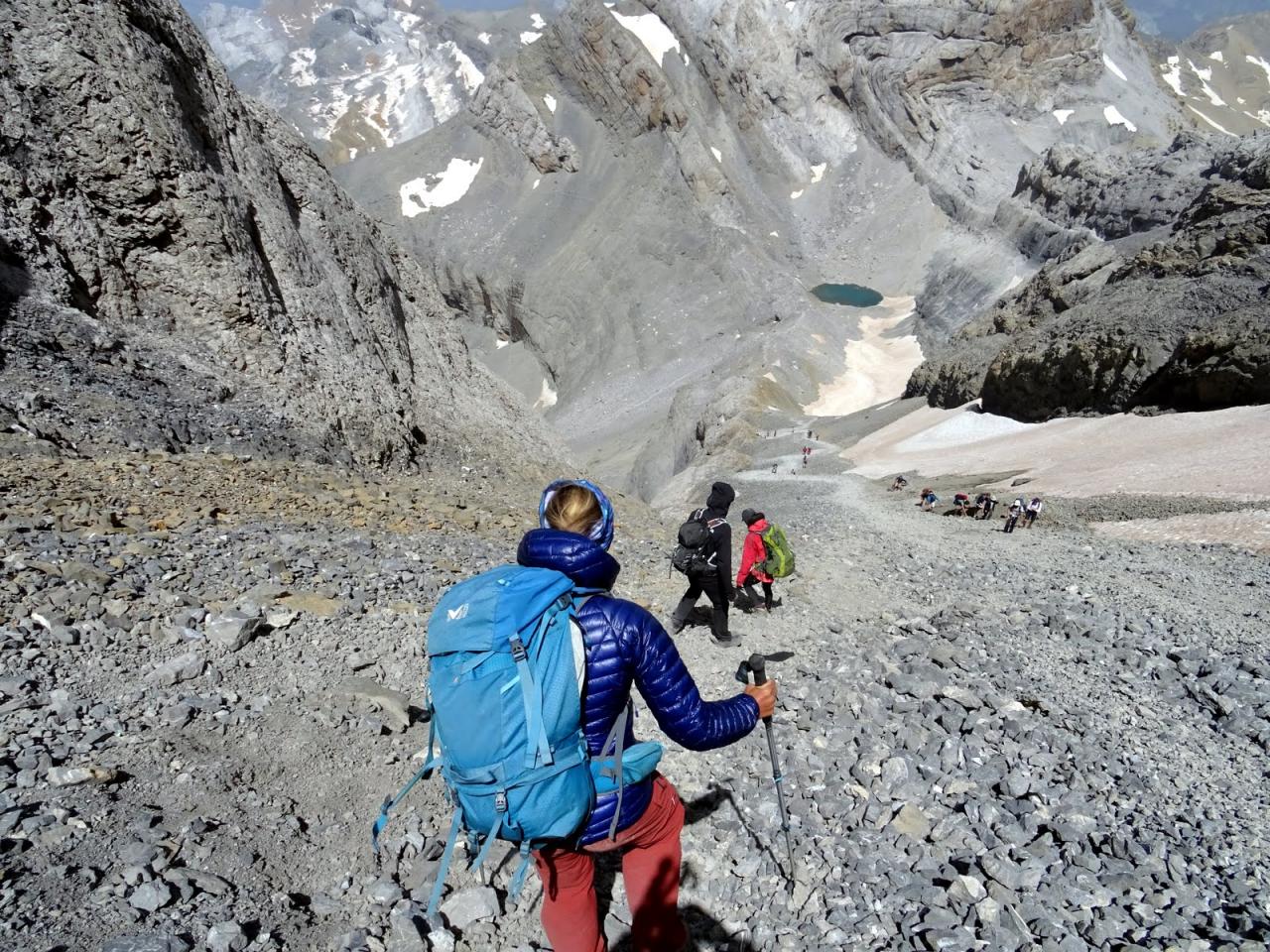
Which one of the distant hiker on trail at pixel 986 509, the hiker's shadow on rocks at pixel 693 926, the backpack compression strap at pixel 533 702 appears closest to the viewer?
the backpack compression strap at pixel 533 702

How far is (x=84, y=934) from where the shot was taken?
107 inches

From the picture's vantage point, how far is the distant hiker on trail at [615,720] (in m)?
2.45

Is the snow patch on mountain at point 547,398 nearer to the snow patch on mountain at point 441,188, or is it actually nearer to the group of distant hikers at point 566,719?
the snow patch on mountain at point 441,188

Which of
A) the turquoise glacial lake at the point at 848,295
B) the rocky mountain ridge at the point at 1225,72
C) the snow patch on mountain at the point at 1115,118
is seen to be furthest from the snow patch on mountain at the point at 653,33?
the rocky mountain ridge at the point at 1225,72

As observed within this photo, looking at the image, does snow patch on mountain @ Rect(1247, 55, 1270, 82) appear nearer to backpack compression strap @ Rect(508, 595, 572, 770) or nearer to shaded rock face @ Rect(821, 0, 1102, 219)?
shaded rock face @ Rect(821, 0, 1102, 219)

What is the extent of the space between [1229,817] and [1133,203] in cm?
6591

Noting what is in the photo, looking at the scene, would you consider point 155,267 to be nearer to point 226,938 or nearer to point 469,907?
point 226,938

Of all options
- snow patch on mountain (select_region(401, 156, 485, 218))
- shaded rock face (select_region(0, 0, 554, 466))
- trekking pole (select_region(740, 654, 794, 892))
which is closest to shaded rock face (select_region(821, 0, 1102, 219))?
snow patch on mountain (select_region(401, 156, 485, 218))

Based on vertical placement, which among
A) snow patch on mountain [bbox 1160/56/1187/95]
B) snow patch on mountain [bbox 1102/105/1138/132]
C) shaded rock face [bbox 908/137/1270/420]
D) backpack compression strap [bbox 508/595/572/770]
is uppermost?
backpack compression strap [bbox 508/595/572/770]

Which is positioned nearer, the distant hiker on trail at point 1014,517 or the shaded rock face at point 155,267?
the shaded rock face at point 155,267

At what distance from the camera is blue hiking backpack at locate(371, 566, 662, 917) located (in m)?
2.24

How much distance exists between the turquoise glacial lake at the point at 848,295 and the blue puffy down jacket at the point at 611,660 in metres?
74.0

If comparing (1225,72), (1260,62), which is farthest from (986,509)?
(1260,62)

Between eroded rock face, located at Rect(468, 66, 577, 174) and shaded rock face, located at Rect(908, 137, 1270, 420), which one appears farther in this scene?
eroded rock face, located at Rect(468, 66, 577, 174)
